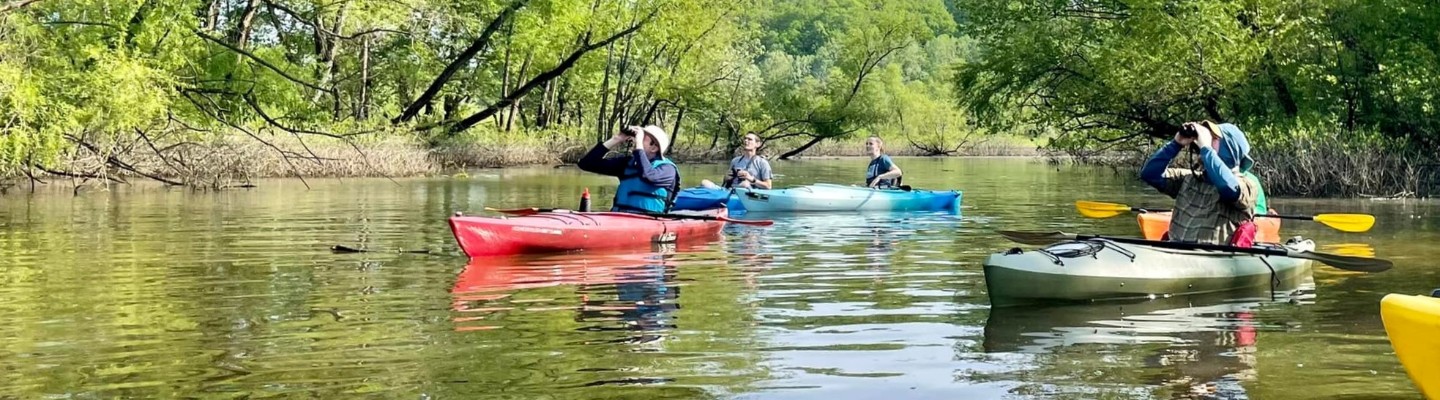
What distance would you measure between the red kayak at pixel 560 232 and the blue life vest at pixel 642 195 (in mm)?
185

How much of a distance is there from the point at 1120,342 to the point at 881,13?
4547cm

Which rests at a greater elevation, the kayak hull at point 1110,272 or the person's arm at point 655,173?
the person's arm at point 655,173

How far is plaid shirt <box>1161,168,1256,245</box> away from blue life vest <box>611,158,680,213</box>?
4.54m

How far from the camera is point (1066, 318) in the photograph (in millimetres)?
8258

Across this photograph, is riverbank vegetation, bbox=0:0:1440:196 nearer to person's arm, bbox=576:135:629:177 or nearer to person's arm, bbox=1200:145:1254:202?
person's arm, bbox=576:135:629:177

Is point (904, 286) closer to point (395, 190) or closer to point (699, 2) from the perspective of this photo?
point (395, 190)

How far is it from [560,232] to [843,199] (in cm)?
701

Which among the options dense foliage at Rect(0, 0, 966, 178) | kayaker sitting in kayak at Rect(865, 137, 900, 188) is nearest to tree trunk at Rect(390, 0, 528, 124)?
dense foliage at Rect(0, 0, 966, 178)

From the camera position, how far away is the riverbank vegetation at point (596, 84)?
19281 millimetres

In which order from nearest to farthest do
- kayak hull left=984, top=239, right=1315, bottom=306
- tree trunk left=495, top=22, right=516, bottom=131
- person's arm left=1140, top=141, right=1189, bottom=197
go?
kayak hull left=984, top=239, right=1315, bottom=306, person's arm left=1140, top=141, right=1189, bottom=197, tree trunk left=495, top=22, right=516, bottom=131

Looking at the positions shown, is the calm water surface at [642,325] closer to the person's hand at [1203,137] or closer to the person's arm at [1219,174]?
the person's arm at [1219,174]

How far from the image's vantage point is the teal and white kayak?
1814cm

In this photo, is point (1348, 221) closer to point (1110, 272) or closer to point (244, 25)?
point (1110, 272)

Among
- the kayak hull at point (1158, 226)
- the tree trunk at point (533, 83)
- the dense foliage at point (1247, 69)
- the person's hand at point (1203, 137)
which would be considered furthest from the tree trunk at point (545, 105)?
the person's hand at point (1203, 137)
